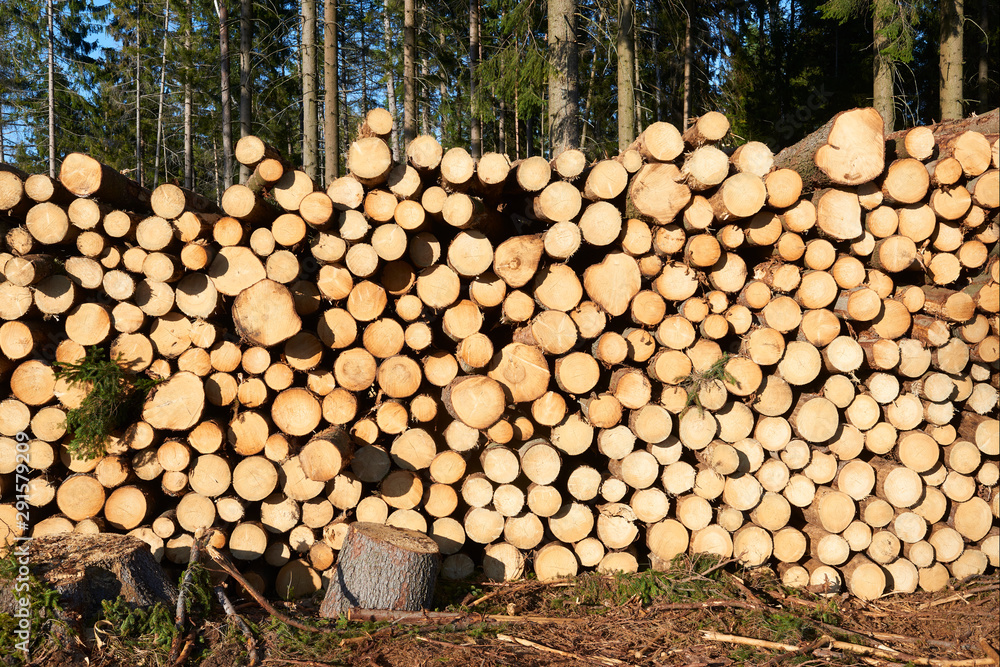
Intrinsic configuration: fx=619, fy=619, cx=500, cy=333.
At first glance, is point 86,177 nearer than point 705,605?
No

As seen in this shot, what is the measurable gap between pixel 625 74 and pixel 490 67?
1.94 m

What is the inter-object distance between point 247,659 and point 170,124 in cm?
2111

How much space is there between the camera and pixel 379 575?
3150mm

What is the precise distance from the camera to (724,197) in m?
3.51

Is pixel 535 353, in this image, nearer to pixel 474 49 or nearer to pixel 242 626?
pixel 242 626

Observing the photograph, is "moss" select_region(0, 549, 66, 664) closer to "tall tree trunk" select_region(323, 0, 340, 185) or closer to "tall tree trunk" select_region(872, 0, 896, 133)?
"tall tree trunk" select_region(323, 0, 340, 185)

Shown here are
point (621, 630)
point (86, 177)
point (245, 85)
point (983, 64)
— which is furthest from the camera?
point (983, 64)

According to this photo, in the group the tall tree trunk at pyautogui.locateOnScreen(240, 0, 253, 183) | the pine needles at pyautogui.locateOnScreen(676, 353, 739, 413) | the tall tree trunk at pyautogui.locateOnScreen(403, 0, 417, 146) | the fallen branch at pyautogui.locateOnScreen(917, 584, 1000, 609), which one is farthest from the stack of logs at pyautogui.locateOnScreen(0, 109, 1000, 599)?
the tall tree trunk at pyautogui.locateOnScreen(240, 0, 253, 183)

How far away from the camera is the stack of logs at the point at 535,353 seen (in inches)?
140

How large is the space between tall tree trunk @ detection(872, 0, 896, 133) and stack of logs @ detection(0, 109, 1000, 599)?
17.3 feet

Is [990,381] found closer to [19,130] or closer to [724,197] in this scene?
[724,197]

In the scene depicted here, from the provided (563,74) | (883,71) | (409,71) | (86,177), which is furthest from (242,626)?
(883,71)

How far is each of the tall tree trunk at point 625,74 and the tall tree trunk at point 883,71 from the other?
3064 millimetres

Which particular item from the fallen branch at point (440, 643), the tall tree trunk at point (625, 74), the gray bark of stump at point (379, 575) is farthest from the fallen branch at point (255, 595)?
the tall tree trunk at point (625, 74)
